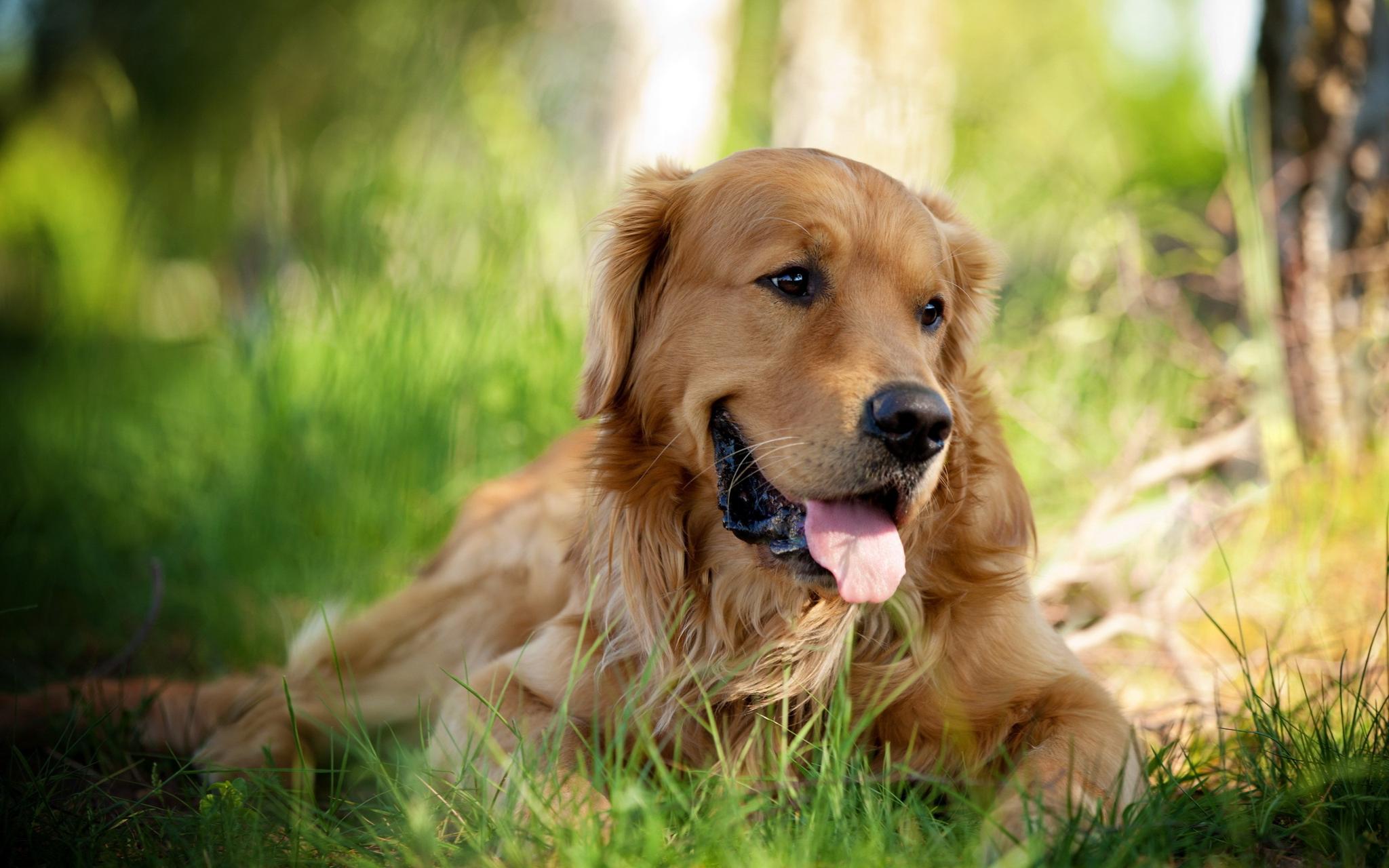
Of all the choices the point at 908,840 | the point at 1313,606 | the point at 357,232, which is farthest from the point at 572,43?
the point at 908,840

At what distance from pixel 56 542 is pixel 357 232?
5.59ft

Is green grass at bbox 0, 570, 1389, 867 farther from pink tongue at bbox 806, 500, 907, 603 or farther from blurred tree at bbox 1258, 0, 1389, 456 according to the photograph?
blurred tree at bbox 1258, 0, 1389, 456

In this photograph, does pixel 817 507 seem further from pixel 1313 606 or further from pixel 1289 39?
pixel 1289 39

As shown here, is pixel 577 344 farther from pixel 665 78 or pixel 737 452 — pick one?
pixel 737 452

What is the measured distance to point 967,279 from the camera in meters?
2.69

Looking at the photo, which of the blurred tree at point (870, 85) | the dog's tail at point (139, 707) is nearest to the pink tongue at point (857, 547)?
the dog's tail at point (139, 707)

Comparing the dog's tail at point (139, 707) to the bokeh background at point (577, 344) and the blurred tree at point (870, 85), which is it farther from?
the blurred tree at point (870, 85)

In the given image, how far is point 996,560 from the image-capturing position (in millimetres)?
2328

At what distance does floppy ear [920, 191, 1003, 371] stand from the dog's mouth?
690mm

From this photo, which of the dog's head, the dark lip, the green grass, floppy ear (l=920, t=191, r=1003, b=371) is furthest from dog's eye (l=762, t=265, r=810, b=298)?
the green grass

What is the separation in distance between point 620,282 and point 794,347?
54cm

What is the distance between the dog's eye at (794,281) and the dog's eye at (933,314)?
12.8 inches

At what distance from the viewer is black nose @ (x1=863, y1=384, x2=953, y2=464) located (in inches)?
76.4

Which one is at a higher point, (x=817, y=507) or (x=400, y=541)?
(x=817, y=507)
